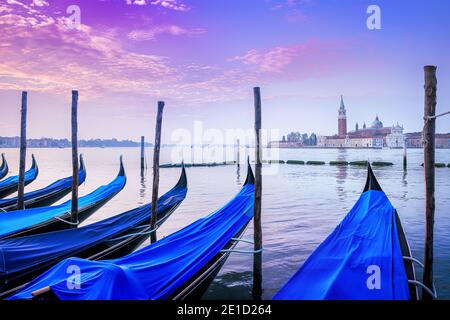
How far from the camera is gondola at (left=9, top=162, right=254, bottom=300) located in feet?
10.5

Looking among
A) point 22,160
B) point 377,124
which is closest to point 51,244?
point 22,160

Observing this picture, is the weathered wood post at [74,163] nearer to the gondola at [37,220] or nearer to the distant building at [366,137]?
the gondola at [37,220]

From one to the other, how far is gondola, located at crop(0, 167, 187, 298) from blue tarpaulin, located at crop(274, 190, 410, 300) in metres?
3.46

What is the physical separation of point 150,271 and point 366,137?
499 ft

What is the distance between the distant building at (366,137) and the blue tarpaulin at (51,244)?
14346cm

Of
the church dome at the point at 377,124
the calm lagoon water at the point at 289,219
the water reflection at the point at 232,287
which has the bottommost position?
the water reflection at the point at 232,287

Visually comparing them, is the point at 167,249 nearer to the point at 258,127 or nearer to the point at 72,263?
the point at 72,263

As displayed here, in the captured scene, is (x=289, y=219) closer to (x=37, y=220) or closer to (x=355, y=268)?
(x=355, y=268)

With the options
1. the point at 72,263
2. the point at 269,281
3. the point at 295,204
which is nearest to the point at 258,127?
the point at 269,281

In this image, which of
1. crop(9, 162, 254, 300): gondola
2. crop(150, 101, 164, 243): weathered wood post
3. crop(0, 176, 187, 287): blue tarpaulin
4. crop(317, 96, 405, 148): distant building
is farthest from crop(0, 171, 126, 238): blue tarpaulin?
crop(317, 96, 405, 148): distant building

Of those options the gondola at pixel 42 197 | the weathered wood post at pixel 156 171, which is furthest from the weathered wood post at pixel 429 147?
the gondola at pixel 42 197

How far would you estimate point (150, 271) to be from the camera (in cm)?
389

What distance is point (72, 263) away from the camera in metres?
3.61

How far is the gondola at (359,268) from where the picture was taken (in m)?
3.46
